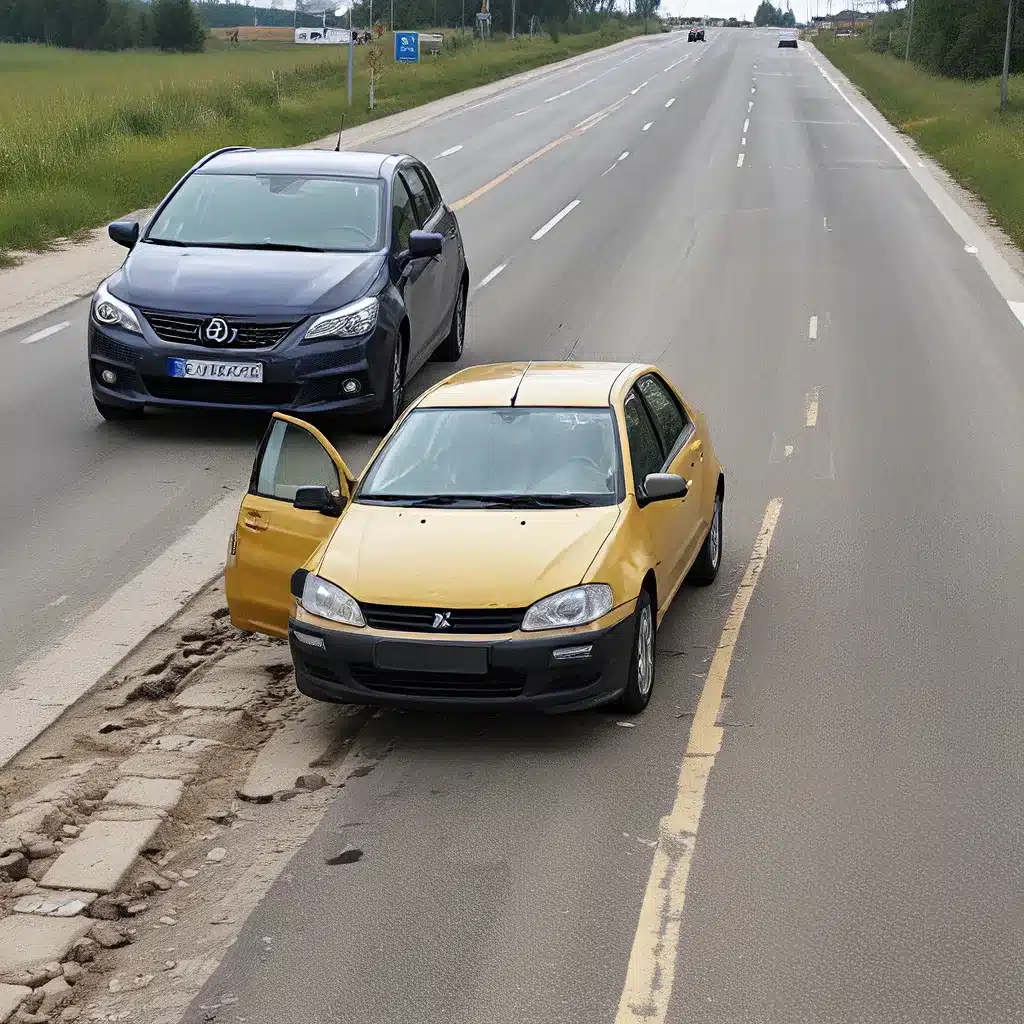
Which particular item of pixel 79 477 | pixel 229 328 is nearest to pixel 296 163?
pixel 229 328

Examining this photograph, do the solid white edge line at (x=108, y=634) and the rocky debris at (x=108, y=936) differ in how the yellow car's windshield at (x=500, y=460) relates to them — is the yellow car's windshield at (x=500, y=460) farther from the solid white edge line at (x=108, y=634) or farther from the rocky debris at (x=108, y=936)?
the rocky debris at (x=108, y=936)

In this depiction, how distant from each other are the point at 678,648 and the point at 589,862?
2.57 meters

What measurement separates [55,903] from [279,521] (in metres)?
2.61

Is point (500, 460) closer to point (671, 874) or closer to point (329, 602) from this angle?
point (329, 602)

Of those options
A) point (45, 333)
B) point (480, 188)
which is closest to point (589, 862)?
point (45, 333)

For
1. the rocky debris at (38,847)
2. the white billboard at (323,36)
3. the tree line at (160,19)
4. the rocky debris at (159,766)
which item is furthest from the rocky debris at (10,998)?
the tree line at (160,19)

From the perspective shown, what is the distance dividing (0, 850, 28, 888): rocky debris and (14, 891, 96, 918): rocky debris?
6.8 inches

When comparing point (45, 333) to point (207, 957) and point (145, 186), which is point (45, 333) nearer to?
point (145, 186)

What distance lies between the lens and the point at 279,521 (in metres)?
8.09

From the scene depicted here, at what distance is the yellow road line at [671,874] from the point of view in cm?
513

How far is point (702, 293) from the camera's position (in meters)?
20.4

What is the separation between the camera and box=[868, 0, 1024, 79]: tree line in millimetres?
69125

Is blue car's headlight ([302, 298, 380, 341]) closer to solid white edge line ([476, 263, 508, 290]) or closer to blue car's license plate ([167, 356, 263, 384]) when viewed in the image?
blue car's license plate ([167, 356, 263, 384])

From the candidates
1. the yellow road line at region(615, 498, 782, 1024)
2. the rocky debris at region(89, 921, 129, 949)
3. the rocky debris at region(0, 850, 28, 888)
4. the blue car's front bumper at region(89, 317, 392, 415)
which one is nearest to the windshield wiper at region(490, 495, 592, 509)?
the yellow road line at region(615, 498, 782, 1024)
